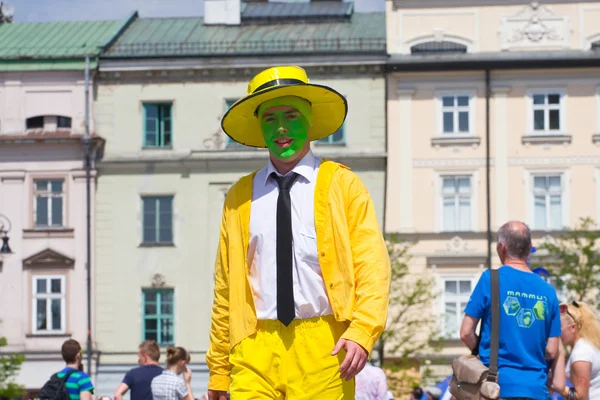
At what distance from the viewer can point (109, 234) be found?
4778 cm

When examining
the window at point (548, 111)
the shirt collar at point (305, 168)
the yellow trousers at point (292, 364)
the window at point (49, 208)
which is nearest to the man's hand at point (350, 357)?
the yellow trousers at point (292, 364)

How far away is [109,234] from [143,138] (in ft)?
11.5

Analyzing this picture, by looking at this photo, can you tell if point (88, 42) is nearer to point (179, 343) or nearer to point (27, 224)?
point (27, 224)

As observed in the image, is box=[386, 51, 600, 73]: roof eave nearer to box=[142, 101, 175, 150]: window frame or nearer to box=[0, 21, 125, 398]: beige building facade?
box=[142, 101, 175, 150]: window frame

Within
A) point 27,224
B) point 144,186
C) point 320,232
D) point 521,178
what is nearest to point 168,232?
point 144,186

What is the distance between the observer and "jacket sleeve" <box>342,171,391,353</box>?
6453 mm

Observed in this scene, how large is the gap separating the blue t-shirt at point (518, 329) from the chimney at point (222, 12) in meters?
42.6

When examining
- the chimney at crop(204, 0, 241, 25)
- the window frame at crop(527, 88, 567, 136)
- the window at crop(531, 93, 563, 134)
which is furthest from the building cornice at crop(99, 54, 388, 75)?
the window at crop(531, 93, 563, 134)

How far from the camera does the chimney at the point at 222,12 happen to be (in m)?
51.0

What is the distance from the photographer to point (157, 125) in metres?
48.2

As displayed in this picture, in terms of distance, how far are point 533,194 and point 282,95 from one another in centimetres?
4039

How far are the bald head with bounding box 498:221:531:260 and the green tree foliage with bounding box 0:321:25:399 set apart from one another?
37.0m

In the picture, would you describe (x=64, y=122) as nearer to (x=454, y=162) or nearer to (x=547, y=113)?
(x=454, y=162)

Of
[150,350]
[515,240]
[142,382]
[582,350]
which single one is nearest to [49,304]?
[150,350]
